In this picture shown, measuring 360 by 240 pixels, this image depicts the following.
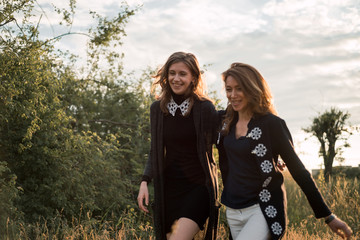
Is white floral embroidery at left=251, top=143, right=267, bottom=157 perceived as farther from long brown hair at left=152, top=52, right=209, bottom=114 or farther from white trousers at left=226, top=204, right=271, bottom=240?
long brown hair at left=152, top=52, right=209, bottom=114

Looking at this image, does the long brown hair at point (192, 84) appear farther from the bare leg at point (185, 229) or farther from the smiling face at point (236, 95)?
the bare leg at point (185, 229)

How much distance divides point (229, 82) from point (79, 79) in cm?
888

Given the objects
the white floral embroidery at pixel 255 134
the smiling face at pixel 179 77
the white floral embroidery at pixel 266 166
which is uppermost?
the smiling face at pixel 179 77

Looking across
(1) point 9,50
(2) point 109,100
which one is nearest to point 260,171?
(1) point 9,50

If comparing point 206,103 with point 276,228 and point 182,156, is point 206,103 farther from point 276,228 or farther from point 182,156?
point 276,228

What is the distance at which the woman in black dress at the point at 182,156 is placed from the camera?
3766 millimetres

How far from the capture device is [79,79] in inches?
455

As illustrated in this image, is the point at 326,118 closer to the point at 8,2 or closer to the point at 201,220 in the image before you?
the point at 8,2

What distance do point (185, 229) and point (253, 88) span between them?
1.36 m

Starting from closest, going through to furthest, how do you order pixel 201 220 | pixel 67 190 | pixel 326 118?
pixel 201 220
pixel 67 190
pixel 326 118

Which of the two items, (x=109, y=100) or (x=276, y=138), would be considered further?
(x=109, y=100)

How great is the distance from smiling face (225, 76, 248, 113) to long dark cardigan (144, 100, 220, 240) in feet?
2.11

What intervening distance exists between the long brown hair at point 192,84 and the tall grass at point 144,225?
105 inches

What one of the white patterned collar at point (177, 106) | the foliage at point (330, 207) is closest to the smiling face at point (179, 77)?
the white patterned collar at point (177, 106)
